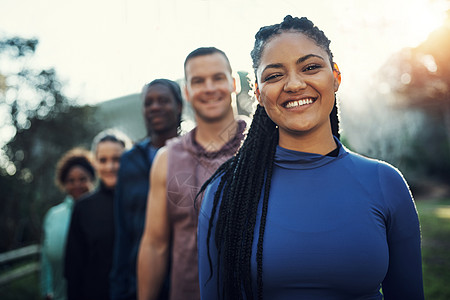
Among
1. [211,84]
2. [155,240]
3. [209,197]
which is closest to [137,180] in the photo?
[155,240]

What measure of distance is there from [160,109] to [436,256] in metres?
A: 5.80

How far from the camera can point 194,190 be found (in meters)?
1.85

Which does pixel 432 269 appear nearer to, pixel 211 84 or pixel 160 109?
pixel 160 109

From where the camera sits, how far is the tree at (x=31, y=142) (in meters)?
10.5

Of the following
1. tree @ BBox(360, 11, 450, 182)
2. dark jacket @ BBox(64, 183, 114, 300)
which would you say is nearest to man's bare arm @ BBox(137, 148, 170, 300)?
dark jacket @ BBox(64, 183, 114, 300)

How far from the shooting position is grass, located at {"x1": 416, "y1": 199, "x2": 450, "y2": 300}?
476 centimetres

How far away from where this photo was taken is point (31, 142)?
1113 centimetres

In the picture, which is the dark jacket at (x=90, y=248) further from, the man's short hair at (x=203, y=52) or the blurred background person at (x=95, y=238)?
the man's short hair at (x=203, y=52)

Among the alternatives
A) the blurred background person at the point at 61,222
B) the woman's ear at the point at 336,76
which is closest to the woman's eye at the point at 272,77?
the woman's ear at the point at 336,76

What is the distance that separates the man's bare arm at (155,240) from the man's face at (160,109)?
766mm

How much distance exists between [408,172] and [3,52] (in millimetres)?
18761

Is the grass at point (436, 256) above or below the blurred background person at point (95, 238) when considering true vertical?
below

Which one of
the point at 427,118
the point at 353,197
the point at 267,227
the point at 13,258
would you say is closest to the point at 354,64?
the point at 353,197

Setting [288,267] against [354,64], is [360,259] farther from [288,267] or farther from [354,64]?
[354,64]
